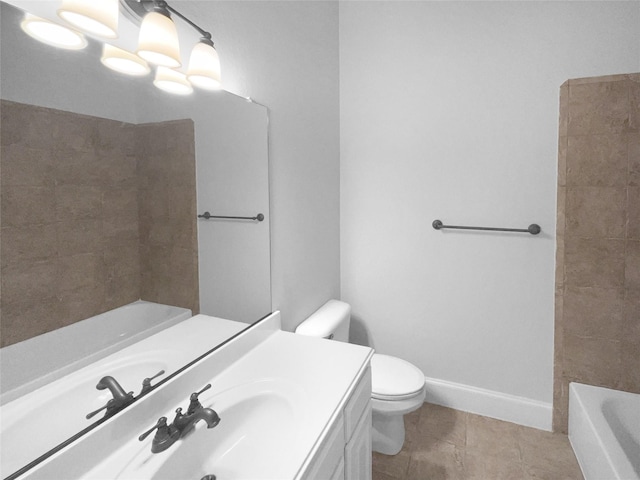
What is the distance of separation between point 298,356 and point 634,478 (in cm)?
126

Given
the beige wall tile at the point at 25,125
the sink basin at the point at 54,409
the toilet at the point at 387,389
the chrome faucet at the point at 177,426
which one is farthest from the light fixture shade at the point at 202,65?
the toilet at the point at 387,389

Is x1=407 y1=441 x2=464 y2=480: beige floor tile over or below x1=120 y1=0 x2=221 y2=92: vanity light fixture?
below

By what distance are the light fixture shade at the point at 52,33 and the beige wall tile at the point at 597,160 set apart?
6.89ft

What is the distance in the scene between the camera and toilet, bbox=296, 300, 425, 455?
1633mm

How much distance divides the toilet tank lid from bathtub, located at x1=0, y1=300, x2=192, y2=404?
34.7 inches

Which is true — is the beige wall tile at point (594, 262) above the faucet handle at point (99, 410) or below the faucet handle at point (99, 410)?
above

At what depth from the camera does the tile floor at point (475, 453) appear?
1649 millimetres

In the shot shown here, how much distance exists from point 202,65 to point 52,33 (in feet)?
1.24

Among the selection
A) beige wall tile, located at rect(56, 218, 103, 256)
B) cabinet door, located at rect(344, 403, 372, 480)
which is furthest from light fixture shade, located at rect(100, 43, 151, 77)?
cabinet door, located at rect(344, 403, 372, 480)

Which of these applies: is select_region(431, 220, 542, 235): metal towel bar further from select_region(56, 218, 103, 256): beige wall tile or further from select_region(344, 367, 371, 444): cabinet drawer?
select_region(56, 218, 103, 256): beige wall tile

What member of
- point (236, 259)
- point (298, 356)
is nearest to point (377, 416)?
point (298, 356)

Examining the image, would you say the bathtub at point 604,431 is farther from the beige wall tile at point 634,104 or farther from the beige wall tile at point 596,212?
the beige wall tile at point 634,104

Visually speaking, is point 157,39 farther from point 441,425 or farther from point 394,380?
point 441,425

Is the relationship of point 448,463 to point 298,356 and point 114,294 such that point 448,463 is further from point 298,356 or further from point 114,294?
point 114,294
